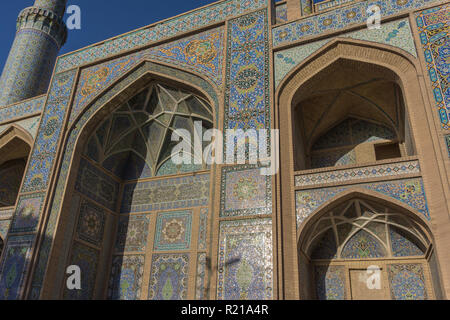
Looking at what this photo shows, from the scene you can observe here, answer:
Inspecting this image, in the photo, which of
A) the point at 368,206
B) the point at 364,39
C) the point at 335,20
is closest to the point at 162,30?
the point at 335,20

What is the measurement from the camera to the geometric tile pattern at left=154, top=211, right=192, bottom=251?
7.84 meters

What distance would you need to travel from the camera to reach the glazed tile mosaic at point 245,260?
5156 mm

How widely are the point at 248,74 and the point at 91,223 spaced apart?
4420 mm

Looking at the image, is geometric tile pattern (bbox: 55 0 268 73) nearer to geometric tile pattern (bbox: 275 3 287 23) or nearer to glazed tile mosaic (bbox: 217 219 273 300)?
geometric tile pattern (bbox: 275 3 287 23)

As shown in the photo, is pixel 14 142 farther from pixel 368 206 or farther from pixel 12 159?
pixel 368 206

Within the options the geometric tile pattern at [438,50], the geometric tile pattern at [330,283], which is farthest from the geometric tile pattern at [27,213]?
the geometric tile pattern at [438,50]

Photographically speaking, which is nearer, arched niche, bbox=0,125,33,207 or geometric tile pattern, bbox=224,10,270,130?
geometric tile pattern, bbox=224,10,270,130

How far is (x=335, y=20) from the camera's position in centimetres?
653

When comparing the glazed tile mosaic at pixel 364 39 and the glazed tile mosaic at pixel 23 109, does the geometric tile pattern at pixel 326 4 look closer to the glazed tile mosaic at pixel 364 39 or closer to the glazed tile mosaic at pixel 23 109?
the glazed tile mosaic at pixel 364 39

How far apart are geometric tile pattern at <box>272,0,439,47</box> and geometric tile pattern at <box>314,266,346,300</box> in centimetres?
393

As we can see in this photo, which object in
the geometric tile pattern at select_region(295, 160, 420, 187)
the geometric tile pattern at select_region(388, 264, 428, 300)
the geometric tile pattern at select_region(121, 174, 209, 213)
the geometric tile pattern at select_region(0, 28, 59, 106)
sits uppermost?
the geometric tile pattern at select_region(0, 28, 59, 106)

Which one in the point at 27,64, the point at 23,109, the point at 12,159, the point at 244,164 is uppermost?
the point at 27,64

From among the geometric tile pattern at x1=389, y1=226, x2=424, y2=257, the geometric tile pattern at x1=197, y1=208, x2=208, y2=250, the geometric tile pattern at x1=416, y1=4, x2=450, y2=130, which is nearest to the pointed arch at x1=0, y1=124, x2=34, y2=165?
the geometric tile pattern at x1=197, y1=208, x2=208, y2=250

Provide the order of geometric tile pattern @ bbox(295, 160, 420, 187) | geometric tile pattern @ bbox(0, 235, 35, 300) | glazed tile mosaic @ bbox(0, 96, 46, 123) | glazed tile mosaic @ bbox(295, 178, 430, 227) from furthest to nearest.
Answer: glazed tile mosaic @ bbox(0, 96, 46, 123)
geometric tile pattern @ bbox(0, 235, 35, 300)
geometric tile pattern @ bbox(295, 160, 420, 187)
glazed tile mosaic @ bbox(295, 178, 430, 227)
